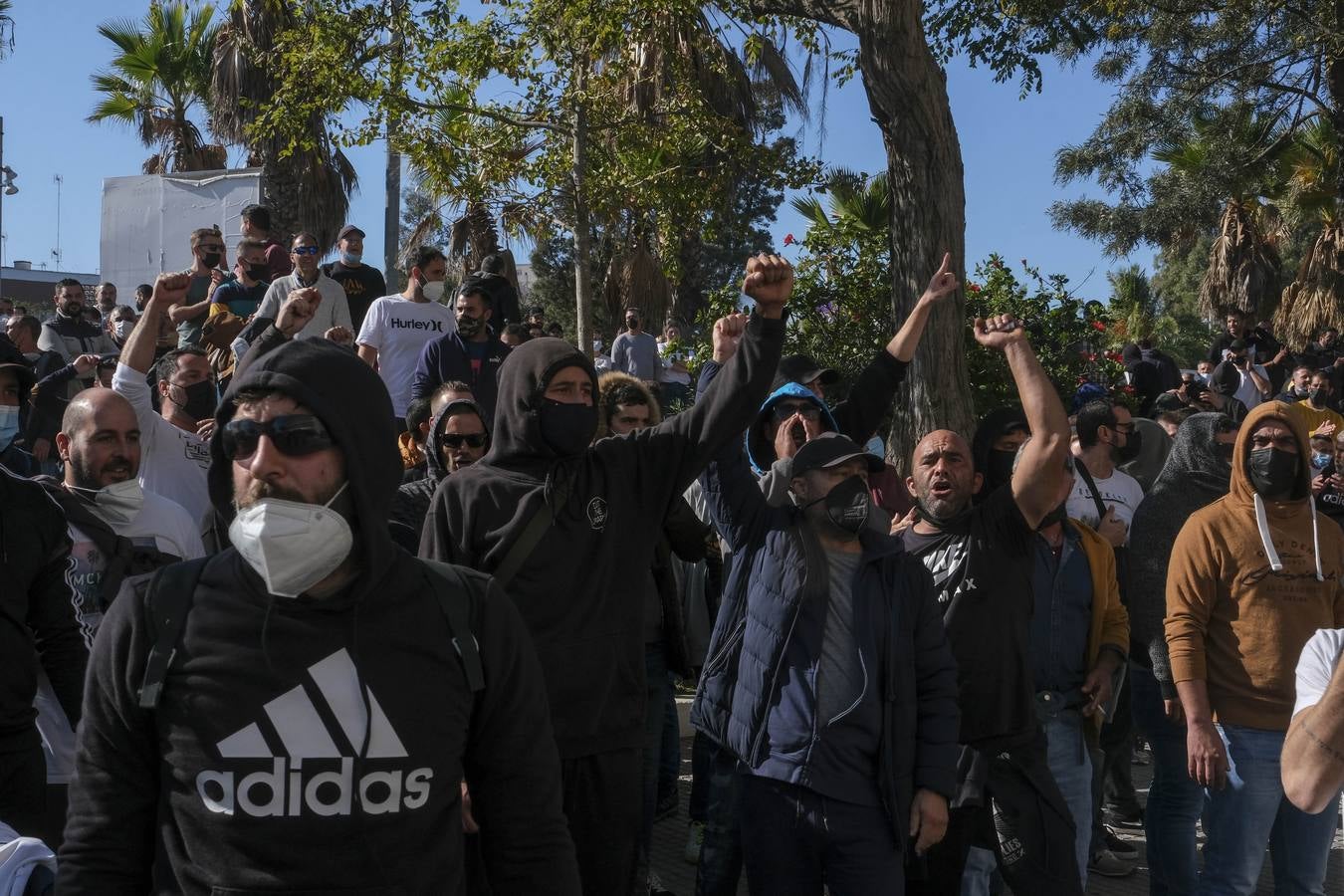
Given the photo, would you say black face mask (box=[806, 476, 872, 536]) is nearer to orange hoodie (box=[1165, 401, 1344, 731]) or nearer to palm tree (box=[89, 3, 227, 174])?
orange hoodie (box=[1165, 401, 1344, 731])

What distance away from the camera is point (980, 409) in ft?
38.9

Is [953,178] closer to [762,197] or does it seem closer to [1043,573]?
[1043,573]

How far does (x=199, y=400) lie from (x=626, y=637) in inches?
146

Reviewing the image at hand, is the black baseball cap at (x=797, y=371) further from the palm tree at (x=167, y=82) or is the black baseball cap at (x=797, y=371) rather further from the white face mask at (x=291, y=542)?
the palm tree at (x=167, y=82)

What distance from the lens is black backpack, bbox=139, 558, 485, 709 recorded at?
7.06 feet

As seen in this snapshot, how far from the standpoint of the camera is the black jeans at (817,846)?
392cm

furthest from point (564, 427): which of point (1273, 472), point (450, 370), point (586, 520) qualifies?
point (450, 370)

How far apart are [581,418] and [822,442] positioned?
893 mm

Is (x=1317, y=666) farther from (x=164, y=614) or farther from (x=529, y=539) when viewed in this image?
(x=164, y=614)

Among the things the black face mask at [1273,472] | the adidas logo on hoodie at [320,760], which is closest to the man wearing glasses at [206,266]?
the black face mask at [1273,472]

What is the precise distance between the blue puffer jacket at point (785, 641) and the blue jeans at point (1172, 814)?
1457 millimetres

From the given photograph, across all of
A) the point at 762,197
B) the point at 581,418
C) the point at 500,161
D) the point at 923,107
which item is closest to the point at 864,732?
the point at 581,418

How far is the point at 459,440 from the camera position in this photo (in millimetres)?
4887

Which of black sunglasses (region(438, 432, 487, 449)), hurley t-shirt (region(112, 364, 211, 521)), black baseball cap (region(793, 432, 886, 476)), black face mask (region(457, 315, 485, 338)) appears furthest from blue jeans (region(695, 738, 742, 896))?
black face mask (region(457, 315, 485, 338))
